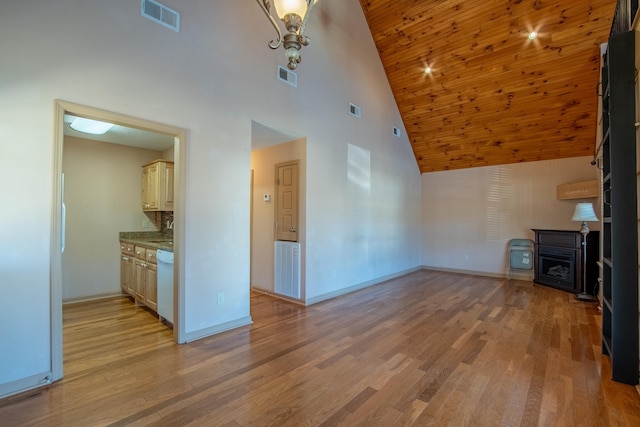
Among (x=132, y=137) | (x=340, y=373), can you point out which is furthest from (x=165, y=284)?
(x=132, y=137)

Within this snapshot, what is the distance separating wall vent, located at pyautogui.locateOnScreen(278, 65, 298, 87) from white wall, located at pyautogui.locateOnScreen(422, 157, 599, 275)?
4.77m

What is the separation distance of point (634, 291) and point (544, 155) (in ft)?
15.0

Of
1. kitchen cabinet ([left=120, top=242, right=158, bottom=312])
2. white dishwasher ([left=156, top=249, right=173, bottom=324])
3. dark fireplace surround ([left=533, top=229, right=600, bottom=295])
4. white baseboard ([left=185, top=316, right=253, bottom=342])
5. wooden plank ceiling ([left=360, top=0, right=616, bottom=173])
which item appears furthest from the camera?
dark fireplace surround ([left=533, top=229, right=600, bottom=295])

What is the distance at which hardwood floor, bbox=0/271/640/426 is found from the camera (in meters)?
1.91

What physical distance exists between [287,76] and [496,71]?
353 cm

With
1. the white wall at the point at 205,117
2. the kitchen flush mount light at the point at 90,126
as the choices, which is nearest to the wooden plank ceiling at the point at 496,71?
the white wall at the point at 205,117

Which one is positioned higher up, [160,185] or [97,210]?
[160,185]

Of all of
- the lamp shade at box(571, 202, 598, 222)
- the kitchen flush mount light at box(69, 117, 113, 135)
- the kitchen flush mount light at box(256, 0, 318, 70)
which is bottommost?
the lamp shade at box(571, 202, 598, 222)

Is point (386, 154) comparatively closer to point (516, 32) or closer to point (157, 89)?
point (516, 32)

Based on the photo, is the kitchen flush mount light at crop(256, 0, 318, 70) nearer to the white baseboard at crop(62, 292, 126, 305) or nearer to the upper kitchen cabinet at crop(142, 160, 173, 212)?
the upper kitchen cabinet at crop(142, 160, 173, 212)

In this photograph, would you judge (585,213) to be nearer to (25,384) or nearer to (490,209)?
(490,209)

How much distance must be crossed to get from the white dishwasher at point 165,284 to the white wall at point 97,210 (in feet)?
5.81

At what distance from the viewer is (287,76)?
13.0 ft

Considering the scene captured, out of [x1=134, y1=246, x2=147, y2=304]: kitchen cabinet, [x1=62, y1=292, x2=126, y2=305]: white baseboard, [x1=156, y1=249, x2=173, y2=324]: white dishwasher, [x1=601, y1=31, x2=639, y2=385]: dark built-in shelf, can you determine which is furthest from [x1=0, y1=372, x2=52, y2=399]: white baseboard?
[x1=601, y1=31, x2=639, y2=385]: dark built-in shelf
